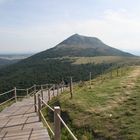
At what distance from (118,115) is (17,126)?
272 inches

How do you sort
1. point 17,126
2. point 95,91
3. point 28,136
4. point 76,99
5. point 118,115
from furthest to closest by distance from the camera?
point 95,91 < point 76,99 < point 118,115 < point 17,126 < point 28,136

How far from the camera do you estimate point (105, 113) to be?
69.3 ft

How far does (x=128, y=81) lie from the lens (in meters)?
33.3

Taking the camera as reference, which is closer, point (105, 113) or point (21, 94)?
point (105, 113)

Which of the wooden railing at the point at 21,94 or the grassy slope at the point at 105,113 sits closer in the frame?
the grassy slope at the point at 105,113

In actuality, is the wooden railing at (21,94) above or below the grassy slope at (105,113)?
below

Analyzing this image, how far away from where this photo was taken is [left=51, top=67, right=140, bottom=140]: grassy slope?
17.9 metres

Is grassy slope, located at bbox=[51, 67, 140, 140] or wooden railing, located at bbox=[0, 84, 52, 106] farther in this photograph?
wooden railing, located at bbox=[0, 84, 52, 106]

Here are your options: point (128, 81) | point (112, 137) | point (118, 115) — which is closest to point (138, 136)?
point (112, 137)

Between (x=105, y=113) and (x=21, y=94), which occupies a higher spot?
(x=105, y=113)

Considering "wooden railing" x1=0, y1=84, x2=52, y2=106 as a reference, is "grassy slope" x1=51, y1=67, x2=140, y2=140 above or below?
above

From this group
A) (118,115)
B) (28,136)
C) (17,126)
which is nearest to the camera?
(28,136)

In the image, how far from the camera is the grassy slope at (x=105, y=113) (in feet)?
58.7

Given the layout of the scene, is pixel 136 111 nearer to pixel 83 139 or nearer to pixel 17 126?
pixel 83 139
